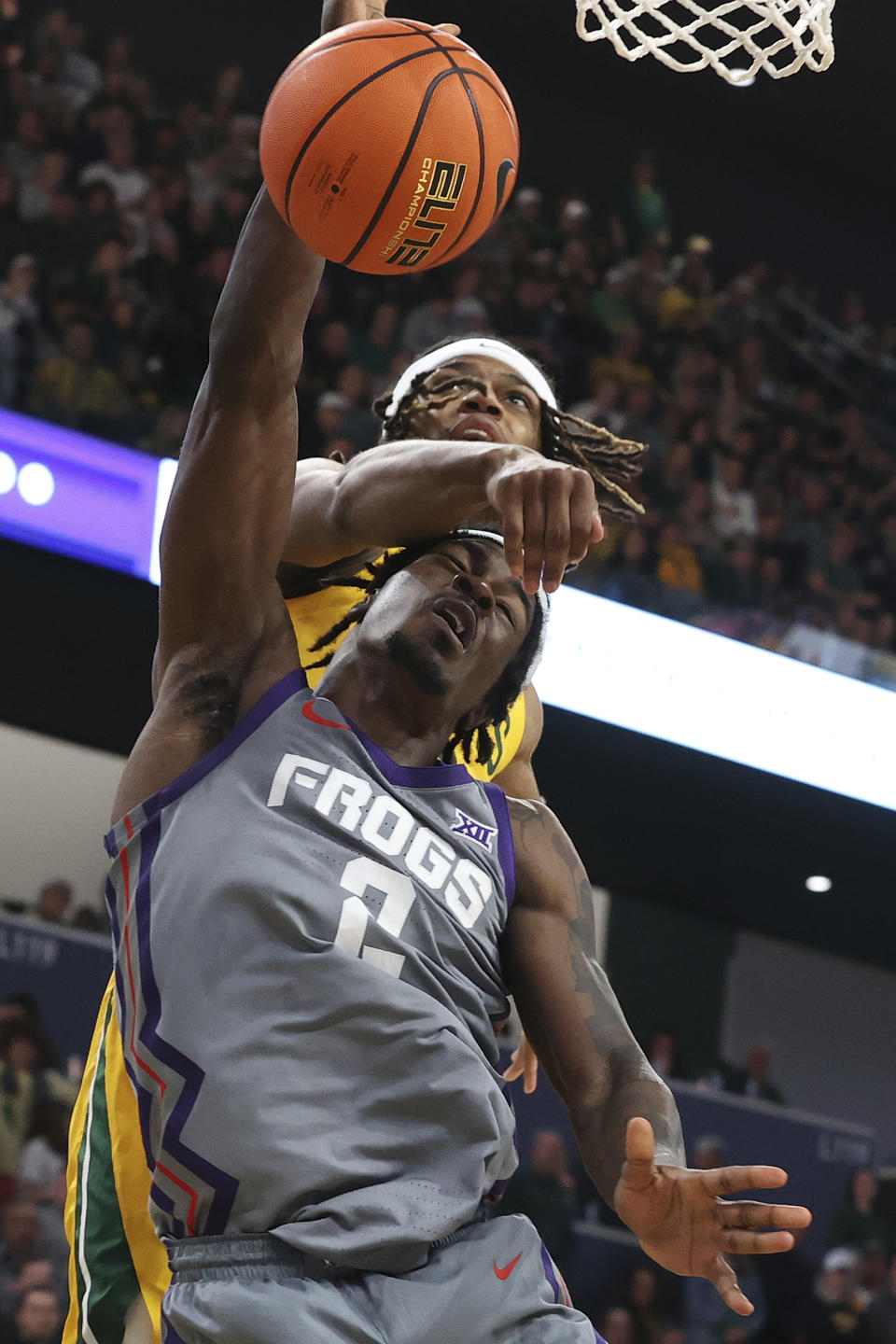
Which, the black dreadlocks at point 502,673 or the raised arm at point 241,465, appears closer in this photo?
the raised arm at point 241,465

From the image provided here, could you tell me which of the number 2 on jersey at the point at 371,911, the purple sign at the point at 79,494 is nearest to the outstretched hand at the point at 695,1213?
the number 2 on jersey at the point at 371,911

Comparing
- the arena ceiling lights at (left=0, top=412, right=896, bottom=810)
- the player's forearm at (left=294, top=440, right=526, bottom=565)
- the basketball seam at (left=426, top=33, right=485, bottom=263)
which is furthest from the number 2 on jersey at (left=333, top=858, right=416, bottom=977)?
the arena ceiling lights at (left=0, top=412, right=896, bottom=810)

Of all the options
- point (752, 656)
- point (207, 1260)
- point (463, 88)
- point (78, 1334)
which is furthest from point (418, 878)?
point (752, 656)

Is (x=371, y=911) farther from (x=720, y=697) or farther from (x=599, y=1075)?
(x=720, y=697)

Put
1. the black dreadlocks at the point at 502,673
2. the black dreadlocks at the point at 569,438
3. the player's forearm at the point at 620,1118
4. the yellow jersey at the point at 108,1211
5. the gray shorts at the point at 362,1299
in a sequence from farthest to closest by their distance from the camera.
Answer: the black dreadlocks at the point at 569,438 → the black dreadlocks at the point at 502,673 → the yellow jersey at the point at 108,1211 → the player's forearm at the point at 620,1118 → the gray shorts at the point at 362,1299

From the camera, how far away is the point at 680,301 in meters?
11.2

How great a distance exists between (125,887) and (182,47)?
1034 centimetres

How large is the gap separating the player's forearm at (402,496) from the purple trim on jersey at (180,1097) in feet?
2.28

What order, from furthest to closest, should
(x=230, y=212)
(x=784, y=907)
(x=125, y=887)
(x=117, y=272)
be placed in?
(x=784, y=907)
(x=230, y=212)
(x=117, y=272)
(x=125, y=887)

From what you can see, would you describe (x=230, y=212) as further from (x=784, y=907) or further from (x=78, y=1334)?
(x=78, y=1334)

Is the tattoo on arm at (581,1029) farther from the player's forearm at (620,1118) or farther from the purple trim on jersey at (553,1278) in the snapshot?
the purple trim on jersey at (553,1278)

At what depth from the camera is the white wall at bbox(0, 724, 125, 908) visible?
1047 cm

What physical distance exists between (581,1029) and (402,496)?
82 centimetres

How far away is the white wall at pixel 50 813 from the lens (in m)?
10.5
